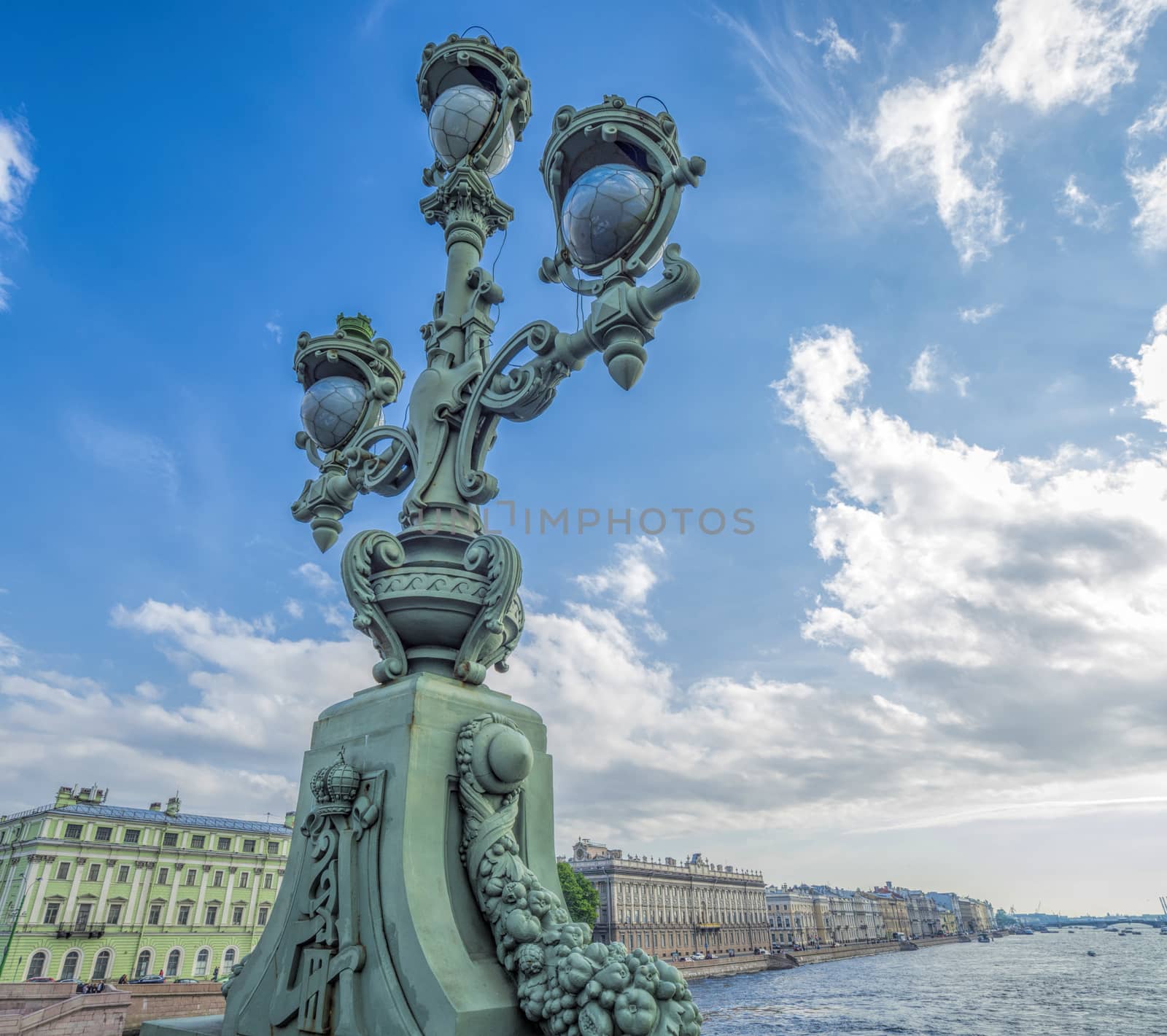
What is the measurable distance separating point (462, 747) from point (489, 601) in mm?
654

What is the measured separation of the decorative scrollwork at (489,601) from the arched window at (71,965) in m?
49.7

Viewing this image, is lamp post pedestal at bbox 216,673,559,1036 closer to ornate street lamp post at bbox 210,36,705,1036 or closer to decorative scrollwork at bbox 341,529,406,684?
ornate street lamp post at bbox 210,36,705,1036

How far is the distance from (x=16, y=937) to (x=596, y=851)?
5272 centimetres

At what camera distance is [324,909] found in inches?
109

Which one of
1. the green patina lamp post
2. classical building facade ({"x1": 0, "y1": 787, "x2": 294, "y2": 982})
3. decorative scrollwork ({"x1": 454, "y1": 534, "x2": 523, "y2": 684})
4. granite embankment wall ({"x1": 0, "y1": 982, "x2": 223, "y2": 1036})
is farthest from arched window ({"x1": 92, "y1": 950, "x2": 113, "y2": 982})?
decorative scrollwork ({"x1": 454, "y1": 534, "x2": 523, "y2": 684})

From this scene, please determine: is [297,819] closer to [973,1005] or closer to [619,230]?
[619,230]

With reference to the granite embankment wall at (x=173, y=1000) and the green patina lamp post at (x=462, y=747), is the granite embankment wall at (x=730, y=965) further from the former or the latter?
the green patina lamp post at (x=462, y=747)

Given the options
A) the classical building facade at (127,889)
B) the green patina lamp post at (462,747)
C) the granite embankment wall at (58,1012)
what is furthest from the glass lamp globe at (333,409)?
the classical building facade at (127,889)

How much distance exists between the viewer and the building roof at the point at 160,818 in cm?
4137

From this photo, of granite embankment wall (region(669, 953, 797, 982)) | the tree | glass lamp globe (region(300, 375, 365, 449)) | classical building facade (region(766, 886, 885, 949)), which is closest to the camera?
glass lamp globe (region(300, 375, 365, 449))

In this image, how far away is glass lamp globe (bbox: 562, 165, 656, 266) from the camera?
3.25m

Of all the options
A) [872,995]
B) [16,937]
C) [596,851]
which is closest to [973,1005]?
[872,995]

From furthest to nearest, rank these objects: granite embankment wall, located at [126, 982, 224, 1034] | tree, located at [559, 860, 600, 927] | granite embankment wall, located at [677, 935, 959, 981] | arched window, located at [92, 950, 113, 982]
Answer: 1. granite embankment wall, located at [677, 935, 959, 981]
2. tree, located at [559, 860, 600, 927]
3. arched window, located at [92, 950, 113, 982]
4. granite embankment wall, located at [126, 982, 224, 1034]

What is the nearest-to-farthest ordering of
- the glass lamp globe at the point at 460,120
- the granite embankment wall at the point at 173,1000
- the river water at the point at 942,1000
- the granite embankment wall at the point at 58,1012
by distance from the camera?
the glass lamp globe at the point at 460,120
the granite embankment wall at the point at 58,1012
the granite embankment wall at the point at 173,1000
the river water at the point at 942,1000
